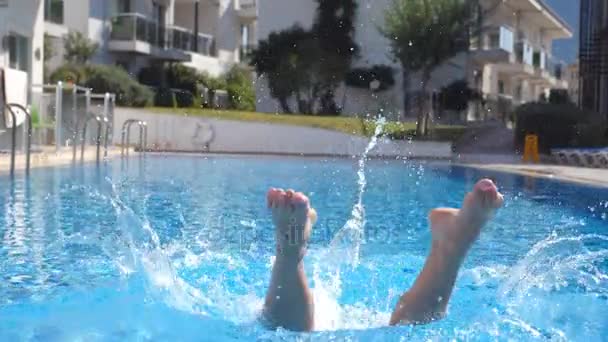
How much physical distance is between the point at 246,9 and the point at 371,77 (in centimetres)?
1079

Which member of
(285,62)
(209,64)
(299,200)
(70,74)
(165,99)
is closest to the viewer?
(299,200)

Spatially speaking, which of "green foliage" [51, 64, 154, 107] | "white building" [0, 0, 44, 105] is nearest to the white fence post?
"white building" [0, 0, 44, 105]

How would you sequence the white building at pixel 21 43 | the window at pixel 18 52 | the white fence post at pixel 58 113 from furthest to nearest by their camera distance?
1. the window at pixel 18 52
2. the white fence post at pixel 58 113
3. the white building at pixel 21 43

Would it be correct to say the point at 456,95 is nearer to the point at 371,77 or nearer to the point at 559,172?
Result: the point at 371,77

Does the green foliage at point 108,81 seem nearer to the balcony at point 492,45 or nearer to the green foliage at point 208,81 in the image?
the green foliage at point 208,81

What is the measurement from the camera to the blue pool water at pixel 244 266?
4.03m

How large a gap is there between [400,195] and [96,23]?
21.6m

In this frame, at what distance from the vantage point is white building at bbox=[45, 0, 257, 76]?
3086 centimetres

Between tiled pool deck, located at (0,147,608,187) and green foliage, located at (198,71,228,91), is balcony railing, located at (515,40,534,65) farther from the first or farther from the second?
tiled pool deck, located at (0,147,608,187)

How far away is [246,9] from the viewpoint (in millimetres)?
40344

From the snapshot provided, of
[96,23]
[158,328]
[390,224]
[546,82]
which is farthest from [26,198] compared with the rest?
[546,82]

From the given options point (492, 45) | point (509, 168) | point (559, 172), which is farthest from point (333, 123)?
point (492, 45)

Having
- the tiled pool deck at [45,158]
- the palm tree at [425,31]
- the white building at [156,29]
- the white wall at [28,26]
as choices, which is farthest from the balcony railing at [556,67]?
the tiled pool deck at [45,158]

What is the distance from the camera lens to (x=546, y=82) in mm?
44406
